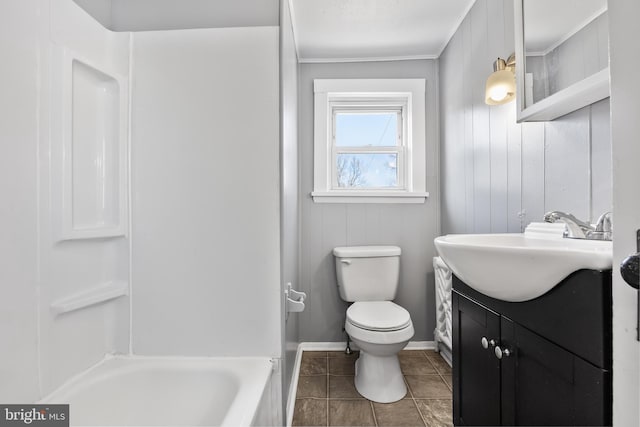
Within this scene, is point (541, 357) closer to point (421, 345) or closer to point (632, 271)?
point (632, 271)

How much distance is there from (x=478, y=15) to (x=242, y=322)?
2.01m

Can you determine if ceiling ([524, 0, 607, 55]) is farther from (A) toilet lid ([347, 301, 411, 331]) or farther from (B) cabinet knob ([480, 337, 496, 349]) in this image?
(A) toilet lid ([347, 301, 411, 331])

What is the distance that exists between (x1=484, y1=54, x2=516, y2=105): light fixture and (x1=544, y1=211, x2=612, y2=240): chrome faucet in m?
0.65

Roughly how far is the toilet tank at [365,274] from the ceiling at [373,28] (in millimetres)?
1439

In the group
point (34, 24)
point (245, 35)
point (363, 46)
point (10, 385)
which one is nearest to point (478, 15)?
point (363, 46)

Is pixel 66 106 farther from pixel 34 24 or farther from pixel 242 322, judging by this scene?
pixel 242 322

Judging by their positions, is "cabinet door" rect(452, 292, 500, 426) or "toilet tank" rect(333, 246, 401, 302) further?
"toilet tank" rect(333, 246, 401, 302)

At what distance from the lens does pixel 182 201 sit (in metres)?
1.36

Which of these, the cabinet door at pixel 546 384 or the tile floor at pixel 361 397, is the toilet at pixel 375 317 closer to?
the tile floor at pixel 361 397

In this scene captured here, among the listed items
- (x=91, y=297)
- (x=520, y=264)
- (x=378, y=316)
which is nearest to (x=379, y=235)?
(x=378, y=316)

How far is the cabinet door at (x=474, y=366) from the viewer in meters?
0.96


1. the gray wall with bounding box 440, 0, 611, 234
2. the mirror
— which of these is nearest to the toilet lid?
the gray wall with bounding box 440, 0, 611, 234

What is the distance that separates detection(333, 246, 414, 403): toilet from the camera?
65.6 inches

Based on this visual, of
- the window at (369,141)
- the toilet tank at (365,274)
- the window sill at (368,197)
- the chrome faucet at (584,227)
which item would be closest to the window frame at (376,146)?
the window at (369,141)
